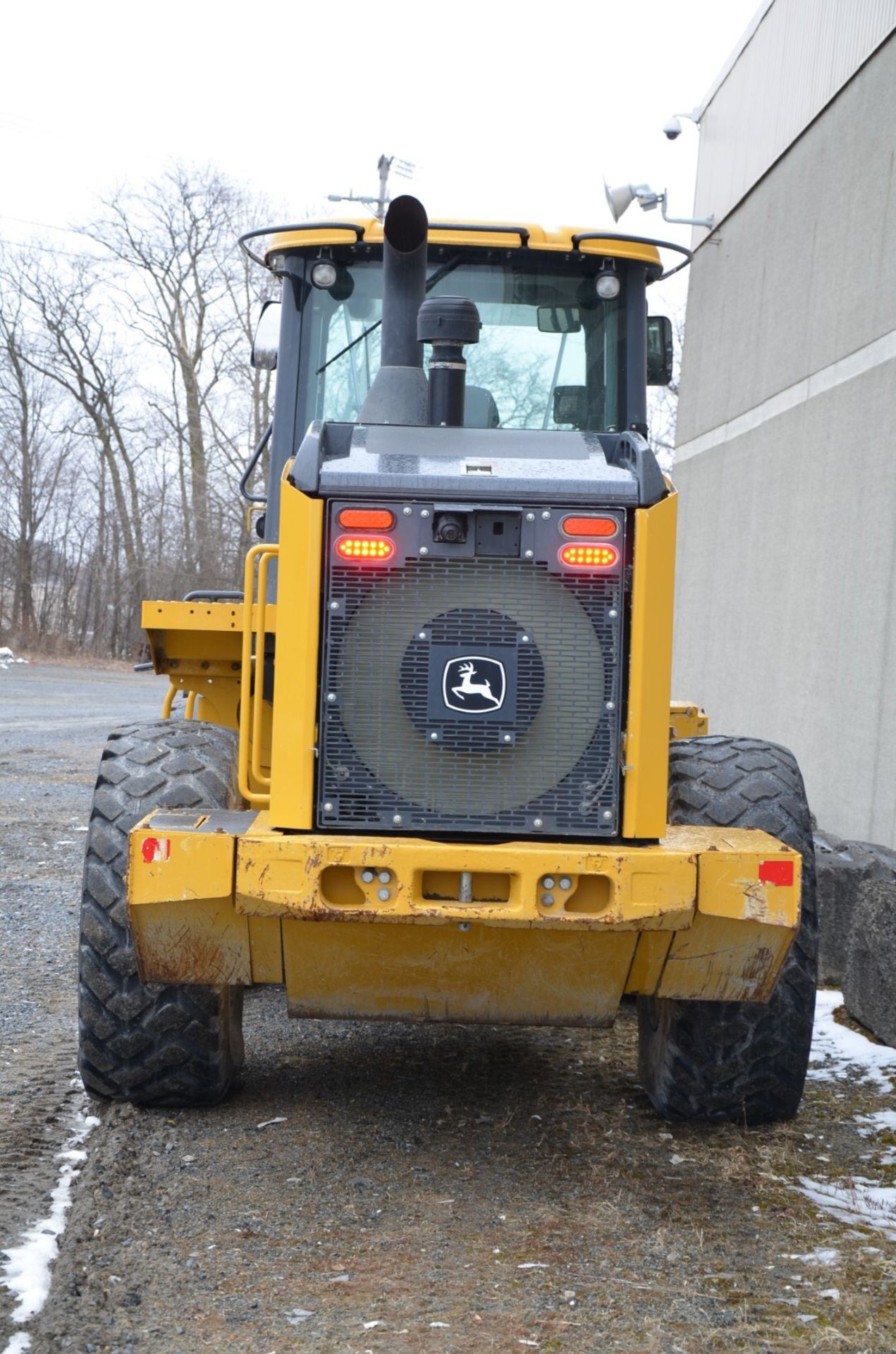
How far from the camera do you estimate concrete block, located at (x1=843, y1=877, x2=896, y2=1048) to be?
214 inches

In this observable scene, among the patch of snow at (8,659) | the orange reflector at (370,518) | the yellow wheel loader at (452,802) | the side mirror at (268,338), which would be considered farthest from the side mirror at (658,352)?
the patch of snow at (8,659)

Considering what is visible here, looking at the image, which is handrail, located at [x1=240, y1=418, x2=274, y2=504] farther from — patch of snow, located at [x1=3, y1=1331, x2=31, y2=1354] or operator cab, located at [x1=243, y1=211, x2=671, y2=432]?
patch of snow, located at [x1=3, y1=1331, x2=31, y2=1354]

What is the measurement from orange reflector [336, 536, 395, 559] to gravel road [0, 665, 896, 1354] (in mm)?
1675

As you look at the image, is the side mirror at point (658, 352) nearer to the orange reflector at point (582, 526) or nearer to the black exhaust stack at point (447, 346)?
the black exhaust stack at point (447, 346)

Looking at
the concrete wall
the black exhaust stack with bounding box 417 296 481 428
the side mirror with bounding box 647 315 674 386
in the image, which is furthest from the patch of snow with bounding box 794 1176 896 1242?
the concrete wall

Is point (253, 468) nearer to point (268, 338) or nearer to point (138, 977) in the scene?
point (268, 338)

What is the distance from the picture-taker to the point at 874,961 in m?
5.59

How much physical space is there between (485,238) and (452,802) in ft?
7.19

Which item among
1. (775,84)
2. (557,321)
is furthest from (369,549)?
(775,84)

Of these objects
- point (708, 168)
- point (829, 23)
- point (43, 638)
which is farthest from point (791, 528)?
point (43, 638)

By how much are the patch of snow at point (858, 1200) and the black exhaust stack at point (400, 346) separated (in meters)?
2.49

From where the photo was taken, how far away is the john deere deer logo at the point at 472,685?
148 inches

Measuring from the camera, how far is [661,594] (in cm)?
380

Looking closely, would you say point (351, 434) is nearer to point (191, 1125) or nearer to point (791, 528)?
point (191, 1125)
